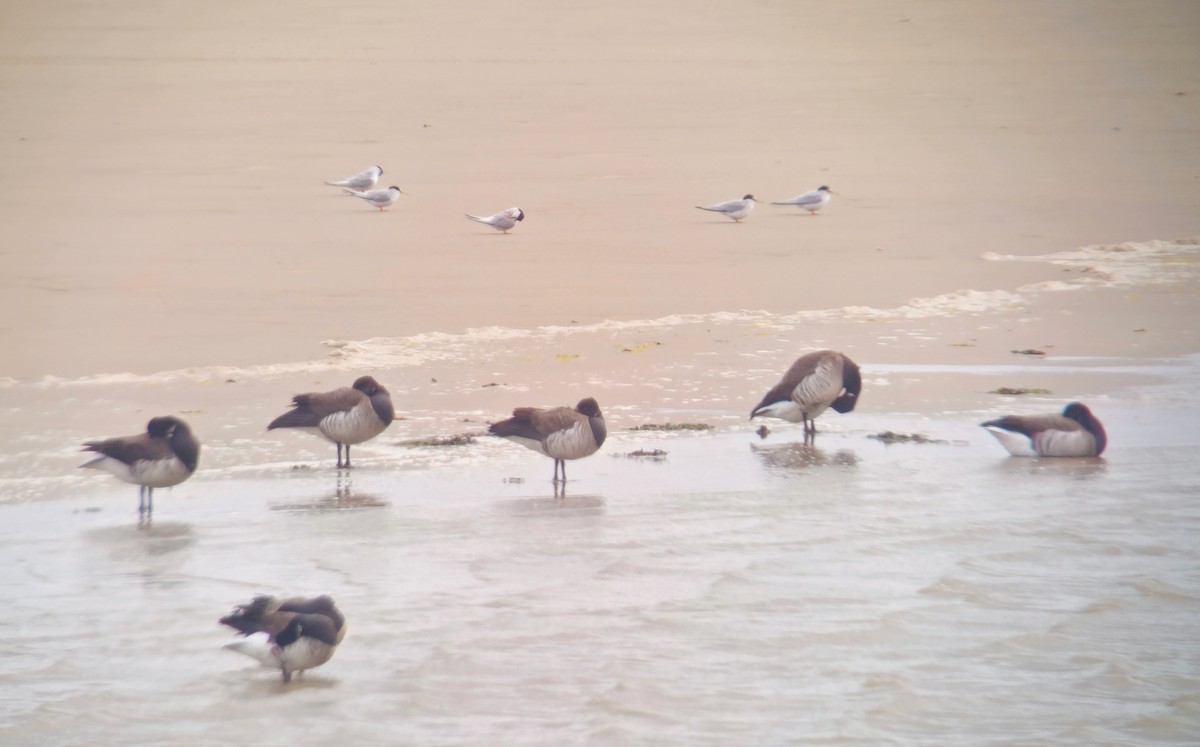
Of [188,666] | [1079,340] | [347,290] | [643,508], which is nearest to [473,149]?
[347,290]

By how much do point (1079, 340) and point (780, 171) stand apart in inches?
348

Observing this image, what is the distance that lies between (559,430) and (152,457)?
7.31 ft

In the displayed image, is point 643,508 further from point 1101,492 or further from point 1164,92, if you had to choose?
point 1164,92

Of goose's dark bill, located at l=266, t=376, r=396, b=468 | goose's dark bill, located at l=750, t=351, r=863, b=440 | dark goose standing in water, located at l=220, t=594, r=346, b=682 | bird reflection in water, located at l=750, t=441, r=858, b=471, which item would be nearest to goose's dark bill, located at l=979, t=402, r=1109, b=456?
bird reflection in water, located at l=750, t=441, r=858, b=471

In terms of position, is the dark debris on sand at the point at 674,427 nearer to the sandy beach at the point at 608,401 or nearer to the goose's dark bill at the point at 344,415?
the sandy beach at the point at 608,401

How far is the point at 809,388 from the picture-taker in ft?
31.2

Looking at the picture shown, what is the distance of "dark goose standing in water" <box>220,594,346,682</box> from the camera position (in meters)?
5.49

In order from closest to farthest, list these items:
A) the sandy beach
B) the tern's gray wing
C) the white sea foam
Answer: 1. the sandy beach
2. the white sea foam
3. the tern's gray wing

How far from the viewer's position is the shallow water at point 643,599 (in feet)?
17.6

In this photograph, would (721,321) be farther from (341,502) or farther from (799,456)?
(341,502)

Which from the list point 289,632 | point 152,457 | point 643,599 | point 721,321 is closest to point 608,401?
point 721,321

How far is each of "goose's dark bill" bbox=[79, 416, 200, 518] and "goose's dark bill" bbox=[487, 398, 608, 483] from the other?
5.98 feet

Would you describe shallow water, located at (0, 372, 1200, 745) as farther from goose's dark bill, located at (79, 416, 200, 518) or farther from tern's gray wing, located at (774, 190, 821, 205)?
tern's gray wing, located at (774, 190, 821, 205)

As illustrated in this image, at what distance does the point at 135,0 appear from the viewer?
34.6 m
